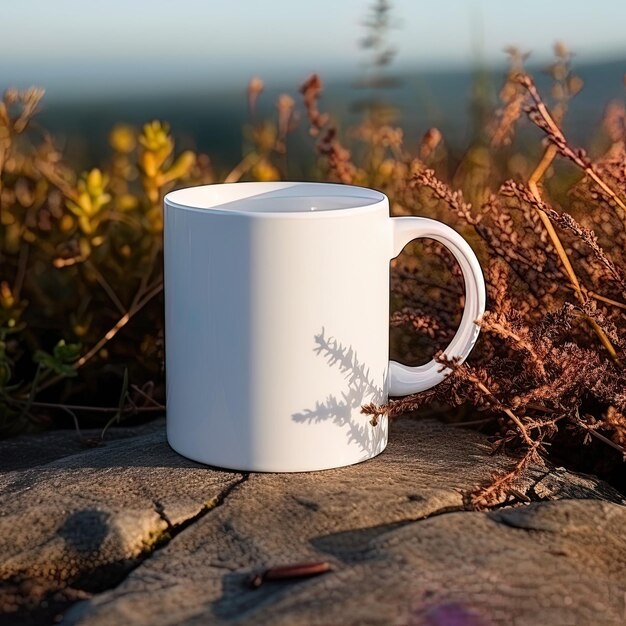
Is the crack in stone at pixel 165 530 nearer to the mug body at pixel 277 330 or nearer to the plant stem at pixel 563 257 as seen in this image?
the mug body at pixel 277 330

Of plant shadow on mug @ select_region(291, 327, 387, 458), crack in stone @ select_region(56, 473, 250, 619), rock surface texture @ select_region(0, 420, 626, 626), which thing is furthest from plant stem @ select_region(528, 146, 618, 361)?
crack in stone @ select_region(56, 473, 250, 619)

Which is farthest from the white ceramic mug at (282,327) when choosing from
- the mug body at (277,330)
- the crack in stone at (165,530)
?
the crack in stone at (165,530)

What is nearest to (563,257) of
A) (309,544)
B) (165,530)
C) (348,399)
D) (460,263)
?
(460,263)

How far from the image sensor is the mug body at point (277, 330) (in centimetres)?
174

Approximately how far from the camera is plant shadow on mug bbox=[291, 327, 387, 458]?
70.9 inches

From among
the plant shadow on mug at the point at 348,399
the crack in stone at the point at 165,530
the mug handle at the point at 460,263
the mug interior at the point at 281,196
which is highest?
the mug interior at the point at 281,196

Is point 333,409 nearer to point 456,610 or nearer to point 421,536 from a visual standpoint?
point 421,536

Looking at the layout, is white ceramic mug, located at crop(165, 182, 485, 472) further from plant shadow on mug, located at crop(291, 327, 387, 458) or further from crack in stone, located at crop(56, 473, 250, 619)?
crack in stone, located at crop(56, 473, 250, 619)

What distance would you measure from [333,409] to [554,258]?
0.56m

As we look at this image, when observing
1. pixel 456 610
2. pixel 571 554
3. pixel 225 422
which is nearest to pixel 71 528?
pixel 225 422

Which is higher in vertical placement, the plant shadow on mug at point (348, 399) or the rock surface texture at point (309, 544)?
the plant shadow on mug at point (348, 399)

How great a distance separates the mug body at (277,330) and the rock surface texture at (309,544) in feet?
0.20

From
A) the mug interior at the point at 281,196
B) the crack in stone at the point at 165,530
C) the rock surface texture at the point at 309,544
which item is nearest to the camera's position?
the rock surface texture at the point at 309,544

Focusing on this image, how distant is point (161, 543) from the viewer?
5.21 ft
